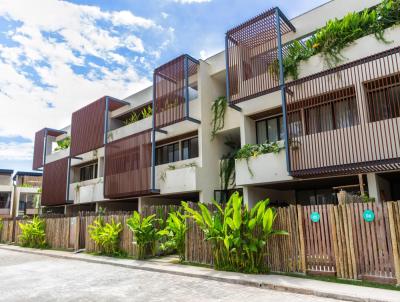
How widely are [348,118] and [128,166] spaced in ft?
41.1

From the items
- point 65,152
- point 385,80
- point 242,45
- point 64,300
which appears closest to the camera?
point 64,300

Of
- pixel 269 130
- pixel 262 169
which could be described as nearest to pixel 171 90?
pixel 269 130

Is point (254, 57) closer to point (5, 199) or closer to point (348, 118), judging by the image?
point (348, 118)

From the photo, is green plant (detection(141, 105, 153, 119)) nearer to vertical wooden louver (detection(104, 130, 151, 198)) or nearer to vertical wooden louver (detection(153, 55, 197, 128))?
vertical wooden louver (detection(104, 130, 151, 198))

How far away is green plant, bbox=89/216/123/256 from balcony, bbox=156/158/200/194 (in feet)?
13.6

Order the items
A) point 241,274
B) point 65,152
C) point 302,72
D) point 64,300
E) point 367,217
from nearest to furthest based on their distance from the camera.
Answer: point 64,300, point 367,217, point 241,274, point 302,72, point 65,152

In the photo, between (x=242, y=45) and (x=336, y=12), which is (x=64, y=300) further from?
(x=336, y=12)

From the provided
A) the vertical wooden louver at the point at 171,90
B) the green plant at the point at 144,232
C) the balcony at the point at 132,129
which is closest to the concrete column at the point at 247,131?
the vertical wooden louver at the point at 171,90

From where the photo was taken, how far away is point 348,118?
1369 cm

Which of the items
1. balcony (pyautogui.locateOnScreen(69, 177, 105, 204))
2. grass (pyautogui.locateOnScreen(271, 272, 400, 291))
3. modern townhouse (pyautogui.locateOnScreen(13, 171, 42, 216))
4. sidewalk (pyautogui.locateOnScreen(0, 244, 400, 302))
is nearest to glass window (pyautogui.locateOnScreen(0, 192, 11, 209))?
modern townhouse (pyautogui.locateOnScreen(13, 171, 42, 216))

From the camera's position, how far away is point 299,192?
18.1 meters

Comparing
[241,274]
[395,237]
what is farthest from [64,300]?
[395,237]

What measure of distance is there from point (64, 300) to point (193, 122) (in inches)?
480

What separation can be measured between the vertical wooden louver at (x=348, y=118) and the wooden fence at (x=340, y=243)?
3.71m
